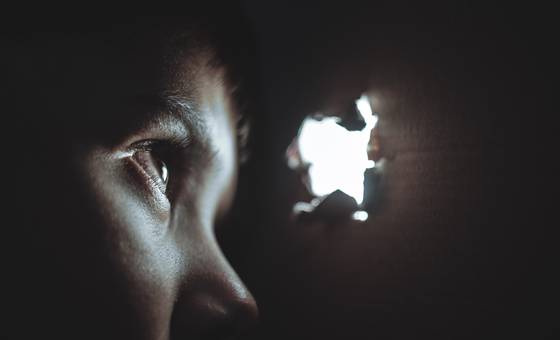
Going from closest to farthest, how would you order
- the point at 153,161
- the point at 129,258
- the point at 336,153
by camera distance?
the point at 129,258, the point at 153,161, the point at 336,153

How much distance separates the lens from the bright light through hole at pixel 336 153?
67cm

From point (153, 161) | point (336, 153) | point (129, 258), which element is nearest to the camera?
point (129, 258)

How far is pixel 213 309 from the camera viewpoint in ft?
1.84

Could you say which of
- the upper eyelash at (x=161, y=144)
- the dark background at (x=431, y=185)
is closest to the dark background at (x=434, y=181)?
the dark background at (x=431, y=185)

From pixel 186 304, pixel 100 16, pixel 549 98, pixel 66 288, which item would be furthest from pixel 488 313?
pixel 100 16

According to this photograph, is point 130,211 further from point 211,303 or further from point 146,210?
point 211,303

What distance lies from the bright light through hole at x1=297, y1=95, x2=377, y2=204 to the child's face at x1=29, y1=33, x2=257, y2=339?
7.2 inches

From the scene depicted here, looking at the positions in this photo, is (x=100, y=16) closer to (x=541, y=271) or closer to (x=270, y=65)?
(x=270, y=65)

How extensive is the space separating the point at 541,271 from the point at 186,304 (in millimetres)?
A: 429

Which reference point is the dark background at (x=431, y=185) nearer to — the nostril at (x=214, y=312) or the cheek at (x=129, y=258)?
the nostril at (x=214, y=312)

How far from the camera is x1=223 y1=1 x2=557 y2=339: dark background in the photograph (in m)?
0.48

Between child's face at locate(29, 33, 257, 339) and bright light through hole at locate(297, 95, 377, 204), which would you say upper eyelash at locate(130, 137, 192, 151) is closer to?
child's face at locate(29, 33, 257, 339)

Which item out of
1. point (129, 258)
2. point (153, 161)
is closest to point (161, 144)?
point (153, 161)

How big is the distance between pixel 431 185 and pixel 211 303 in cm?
34
